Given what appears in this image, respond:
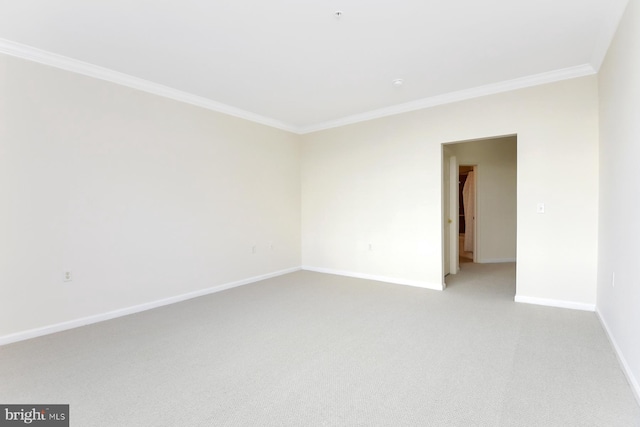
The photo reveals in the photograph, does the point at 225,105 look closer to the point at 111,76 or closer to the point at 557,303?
the point at 111,76

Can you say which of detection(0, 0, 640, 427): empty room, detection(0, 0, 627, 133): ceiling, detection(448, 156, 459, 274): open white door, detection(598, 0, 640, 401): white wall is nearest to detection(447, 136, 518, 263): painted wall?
detection(448, 156, 459, 274): open white door

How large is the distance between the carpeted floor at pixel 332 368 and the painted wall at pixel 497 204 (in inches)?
131

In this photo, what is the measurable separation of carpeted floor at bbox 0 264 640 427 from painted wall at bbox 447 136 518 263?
332 centimetres

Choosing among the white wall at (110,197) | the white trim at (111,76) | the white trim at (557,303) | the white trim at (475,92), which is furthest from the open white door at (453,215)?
the white trim at (111,76)

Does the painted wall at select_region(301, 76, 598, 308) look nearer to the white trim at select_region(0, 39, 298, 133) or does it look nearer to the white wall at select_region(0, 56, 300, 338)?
the white wall at select_region(0, 56, 300, 338)

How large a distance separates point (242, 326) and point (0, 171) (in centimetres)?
260

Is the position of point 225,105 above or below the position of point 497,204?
above

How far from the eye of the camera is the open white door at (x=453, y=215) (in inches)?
210

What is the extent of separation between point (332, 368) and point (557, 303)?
2964 millimetres

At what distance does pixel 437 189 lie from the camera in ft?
14.3

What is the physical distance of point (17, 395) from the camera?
6.42 feet

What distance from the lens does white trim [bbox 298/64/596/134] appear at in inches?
133

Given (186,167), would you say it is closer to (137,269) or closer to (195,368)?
(137,269)

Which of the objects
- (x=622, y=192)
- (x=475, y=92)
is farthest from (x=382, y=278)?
(x=622, y=192)
